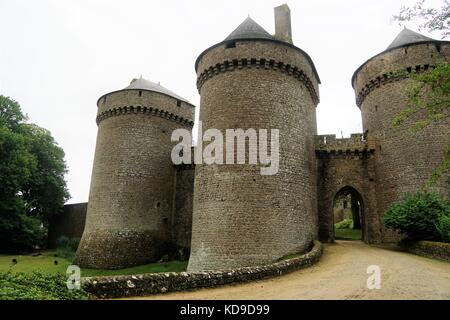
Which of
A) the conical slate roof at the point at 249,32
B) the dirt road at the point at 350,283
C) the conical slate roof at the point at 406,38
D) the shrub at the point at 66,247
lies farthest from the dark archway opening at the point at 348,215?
the shrub at the point at 66,247

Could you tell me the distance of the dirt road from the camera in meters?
7.57

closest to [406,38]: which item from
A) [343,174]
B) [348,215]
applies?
[343,174]

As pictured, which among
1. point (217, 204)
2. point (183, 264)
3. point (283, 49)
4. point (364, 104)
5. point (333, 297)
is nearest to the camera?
point (333, 297)

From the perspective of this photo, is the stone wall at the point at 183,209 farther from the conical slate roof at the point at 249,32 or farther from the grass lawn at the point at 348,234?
the grass lawn at the point at 348,234

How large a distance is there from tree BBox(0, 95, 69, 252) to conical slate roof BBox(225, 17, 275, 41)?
→ 17.9m

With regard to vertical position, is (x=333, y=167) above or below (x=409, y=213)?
above

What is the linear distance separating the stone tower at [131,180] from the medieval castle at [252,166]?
6 cm

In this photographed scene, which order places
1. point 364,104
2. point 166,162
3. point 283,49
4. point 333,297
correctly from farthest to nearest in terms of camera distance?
1. point 166,162
2. point 364,104
3. point 283,49
4. point 333,297

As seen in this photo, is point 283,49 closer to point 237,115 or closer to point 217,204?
point 237,115

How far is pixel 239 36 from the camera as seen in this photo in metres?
16.8

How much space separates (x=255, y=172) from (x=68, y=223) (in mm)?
21598

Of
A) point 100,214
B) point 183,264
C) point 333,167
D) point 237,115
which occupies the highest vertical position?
point 237,115

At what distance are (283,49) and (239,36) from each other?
229cm

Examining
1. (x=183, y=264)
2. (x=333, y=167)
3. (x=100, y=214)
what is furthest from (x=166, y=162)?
(x=333, y=167)
